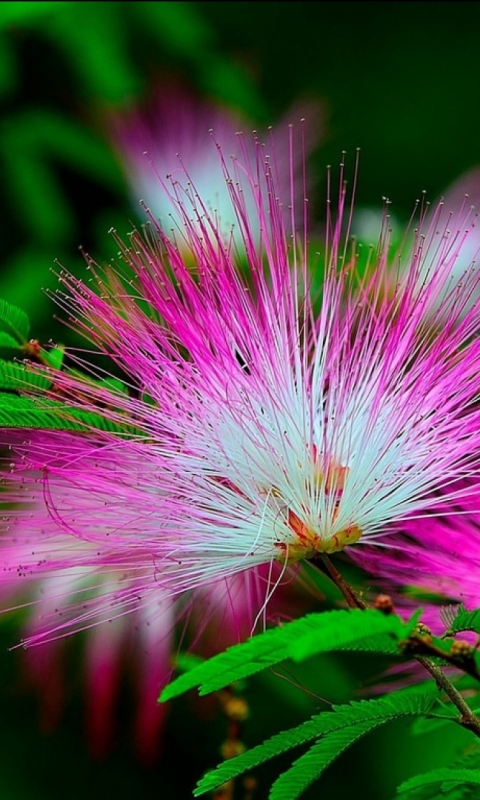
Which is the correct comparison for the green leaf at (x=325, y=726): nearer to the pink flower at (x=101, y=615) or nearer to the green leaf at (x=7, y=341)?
the pink flower at (x=101, y=615)

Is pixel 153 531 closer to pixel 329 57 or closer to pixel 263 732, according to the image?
pixel 263 732

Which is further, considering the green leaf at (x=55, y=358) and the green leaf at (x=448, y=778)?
the green leaf at (x=55, y=358)

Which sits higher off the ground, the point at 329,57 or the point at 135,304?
the point at 329,57

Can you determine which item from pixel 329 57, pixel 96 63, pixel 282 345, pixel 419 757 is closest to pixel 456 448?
pixel 282 345

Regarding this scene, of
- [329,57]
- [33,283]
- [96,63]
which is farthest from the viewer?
[329,57]

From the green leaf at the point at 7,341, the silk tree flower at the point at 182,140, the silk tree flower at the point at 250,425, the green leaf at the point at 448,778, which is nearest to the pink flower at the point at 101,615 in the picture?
the silk tree flower at the point at 250,425
